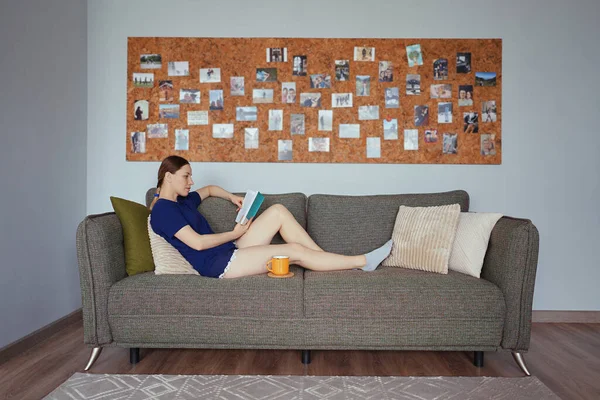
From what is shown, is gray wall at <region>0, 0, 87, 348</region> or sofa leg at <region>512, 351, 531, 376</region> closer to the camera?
sofa leg at <region>512, 351, 531, 376</region>

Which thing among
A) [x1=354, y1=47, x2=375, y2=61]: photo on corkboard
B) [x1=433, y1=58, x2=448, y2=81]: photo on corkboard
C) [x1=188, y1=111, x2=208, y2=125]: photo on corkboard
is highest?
[x1=354, y1=47, x2=375, y2=61]: photo on corkboard

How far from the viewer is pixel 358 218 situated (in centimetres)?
262

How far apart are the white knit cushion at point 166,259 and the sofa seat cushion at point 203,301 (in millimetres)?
154

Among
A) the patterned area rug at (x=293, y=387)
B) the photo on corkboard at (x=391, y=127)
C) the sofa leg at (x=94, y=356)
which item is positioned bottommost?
the patterned area rug at (x=293, y=387)

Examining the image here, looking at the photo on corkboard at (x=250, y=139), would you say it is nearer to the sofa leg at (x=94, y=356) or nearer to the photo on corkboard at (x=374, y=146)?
the photo on corkboard at (x=374, y=146)

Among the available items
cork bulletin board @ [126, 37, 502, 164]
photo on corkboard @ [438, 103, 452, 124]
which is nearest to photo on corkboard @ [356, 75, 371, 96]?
cork bulletin board @ [126, 37, 502, 164]

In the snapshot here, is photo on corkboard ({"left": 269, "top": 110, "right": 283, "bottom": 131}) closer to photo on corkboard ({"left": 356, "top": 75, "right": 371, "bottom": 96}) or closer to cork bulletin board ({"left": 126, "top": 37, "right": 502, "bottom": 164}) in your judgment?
cork bulletin board ({"left": 126, "top": 37, "right": 502, "bottom": 164})

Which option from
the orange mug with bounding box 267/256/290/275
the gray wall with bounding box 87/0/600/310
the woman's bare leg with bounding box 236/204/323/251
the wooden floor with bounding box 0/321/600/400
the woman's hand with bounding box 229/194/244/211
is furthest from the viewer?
the gray wall with bounding box 87/0/600/310

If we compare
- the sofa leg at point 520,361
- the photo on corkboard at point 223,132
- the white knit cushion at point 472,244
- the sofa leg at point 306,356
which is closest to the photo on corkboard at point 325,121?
the photo on corkboard at point 223,132

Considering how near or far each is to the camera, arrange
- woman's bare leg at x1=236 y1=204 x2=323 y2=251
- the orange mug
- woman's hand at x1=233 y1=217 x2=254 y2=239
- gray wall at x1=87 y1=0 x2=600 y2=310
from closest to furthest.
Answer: the orange mug → woman's hand at x1=233 y1=217 x2=254 y2=239 → woman's bare leg at x1=236 y1=204 x2=323 y2=251 → gray wall at x1=87 y1=0 x2=600 y2=310

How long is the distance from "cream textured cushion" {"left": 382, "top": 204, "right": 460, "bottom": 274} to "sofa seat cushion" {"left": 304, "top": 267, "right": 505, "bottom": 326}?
0.25 m

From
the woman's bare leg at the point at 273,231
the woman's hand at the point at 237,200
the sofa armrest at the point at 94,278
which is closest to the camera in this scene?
the sofa armrest at the point at 94,278

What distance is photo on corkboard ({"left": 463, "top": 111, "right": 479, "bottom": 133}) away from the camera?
2.96 meters

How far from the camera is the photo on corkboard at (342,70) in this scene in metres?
2.98
